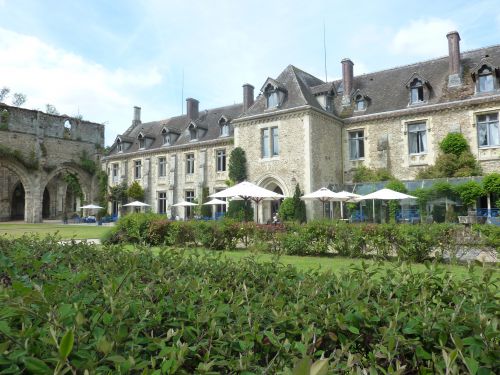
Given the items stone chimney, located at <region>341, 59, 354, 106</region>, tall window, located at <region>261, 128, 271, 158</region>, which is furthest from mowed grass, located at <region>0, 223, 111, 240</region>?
stone chimney, located at <region>341, 59, 354, 106</region>

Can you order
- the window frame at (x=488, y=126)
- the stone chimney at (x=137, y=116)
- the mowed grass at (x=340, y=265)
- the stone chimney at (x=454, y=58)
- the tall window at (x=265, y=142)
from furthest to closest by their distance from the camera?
1. the stone chimney at (x=137, y=116)
2. the tall window at (x=265, y=142)
3. the stone chimney at (x=454, y=58)
4. the window frame at (x=488, y=126)
5. the mowed grass at (x=340, y=265)

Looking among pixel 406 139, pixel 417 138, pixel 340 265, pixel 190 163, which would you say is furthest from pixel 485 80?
pixel 190 163

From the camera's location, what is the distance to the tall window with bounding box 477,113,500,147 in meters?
19.7

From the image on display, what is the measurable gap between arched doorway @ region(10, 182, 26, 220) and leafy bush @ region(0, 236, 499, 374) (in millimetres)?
47836

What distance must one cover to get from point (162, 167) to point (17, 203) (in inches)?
880

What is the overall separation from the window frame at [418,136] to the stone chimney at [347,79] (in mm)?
4769

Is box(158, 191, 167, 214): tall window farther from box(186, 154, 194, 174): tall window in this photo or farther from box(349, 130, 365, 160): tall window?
box(349, 130, 365, 160): tall window

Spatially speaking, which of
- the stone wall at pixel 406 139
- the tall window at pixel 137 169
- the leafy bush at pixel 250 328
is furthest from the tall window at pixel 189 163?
the leafy bush at pixel 250 328

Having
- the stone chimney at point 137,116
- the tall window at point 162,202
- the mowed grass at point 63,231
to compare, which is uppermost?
the stone chimney at point 137,116

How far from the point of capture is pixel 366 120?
23531mm

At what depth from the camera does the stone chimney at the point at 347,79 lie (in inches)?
997

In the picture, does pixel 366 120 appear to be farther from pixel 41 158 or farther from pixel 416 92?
pixel 41 158

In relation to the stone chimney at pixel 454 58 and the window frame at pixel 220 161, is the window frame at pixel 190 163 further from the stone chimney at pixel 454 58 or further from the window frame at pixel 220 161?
the stone chimney at pixel 454 58

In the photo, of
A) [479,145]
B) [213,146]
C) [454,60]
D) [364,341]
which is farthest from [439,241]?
[213,146]
